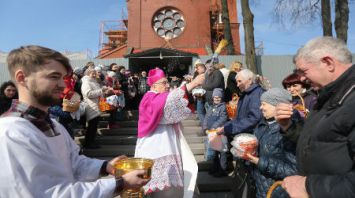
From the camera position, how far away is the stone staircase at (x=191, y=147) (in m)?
6.19

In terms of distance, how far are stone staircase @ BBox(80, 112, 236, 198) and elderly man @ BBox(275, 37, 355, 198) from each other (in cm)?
368

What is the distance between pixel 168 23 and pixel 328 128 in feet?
86.4

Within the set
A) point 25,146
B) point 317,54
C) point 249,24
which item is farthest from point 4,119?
point 249,24

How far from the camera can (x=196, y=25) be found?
86.5ft

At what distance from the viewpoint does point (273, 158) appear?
304 centimetres

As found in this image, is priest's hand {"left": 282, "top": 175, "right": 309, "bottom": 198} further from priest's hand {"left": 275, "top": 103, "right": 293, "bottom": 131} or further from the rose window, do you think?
the rose window

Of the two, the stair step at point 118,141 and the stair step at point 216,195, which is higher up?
the stair step at point 118,141

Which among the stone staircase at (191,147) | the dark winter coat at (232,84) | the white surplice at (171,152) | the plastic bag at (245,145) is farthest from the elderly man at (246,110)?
the dark winter coat at (232,84)

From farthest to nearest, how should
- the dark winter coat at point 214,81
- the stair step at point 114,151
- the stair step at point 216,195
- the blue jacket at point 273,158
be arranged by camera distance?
the stair step at point 114,151, the dark winter coat at point 214,81, the stair step at point 216,195, the blue jacket at point 273,158

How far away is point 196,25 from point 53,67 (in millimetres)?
25107

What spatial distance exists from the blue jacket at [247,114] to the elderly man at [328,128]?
6.71ft

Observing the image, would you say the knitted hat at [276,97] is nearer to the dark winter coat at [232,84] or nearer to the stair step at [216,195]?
the stair step at [216,195]

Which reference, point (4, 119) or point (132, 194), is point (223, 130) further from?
point (4, 119)

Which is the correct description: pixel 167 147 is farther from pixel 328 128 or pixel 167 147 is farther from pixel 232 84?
pixel 232 84
